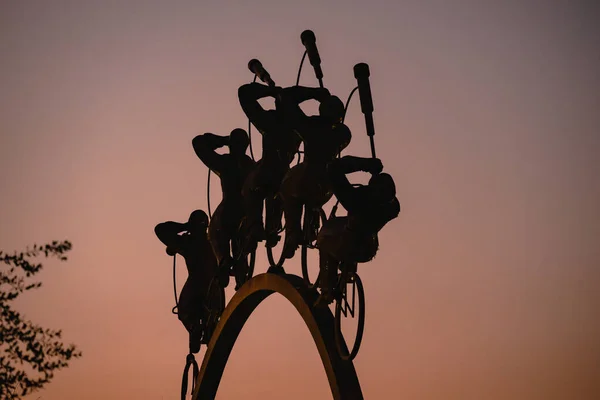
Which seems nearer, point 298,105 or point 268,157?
point 298,105

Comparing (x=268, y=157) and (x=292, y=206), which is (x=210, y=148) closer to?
(x=268, y=157)

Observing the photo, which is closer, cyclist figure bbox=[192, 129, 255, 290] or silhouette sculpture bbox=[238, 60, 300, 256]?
silhouette sculpture bbox=[238, 60, 300, 256]

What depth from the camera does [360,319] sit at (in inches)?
108

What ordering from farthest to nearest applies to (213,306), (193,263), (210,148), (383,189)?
(193,263), (213,306), (210,148), (383,189)

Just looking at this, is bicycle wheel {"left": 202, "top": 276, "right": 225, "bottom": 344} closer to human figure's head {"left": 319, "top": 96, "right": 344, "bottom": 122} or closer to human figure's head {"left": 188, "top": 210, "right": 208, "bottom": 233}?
human figure's head {"left": 188, "top": 210, "right": 208, "bottom": 233}

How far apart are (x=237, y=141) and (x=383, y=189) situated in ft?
4.19

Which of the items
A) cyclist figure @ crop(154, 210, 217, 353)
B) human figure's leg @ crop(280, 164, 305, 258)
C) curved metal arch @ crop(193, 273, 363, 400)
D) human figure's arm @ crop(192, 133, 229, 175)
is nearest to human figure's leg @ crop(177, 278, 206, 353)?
cyclist figure @ crop(154, 210, 217, 353)

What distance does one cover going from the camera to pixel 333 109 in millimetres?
2945

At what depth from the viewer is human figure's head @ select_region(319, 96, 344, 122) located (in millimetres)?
2945

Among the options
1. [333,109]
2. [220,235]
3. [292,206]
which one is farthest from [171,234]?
[333,109]

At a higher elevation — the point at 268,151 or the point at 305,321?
the point at 268,151

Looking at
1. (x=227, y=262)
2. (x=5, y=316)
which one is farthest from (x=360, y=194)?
(x=5, y=316)

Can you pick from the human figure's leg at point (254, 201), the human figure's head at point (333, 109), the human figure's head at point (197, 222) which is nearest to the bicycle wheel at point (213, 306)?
the human figure's head at point (197, 222)

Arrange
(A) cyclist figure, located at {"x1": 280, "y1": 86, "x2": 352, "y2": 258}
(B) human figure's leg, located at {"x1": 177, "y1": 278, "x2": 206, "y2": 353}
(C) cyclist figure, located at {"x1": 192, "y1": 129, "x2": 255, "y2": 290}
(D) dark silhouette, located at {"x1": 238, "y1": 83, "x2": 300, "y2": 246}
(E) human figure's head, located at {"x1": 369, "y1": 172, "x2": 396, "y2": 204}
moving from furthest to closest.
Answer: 1. (B) human figure's leg, located at {"x1": 177, "y1": 278, "x2": 206, "y2": 353}
2. (C) cyclist figure, located at {"x1": 192, "y1": 129, "x2": 255, "y2": 290}
3. (D) dark silhouette, located at {"x1": 238, "y1": 83, "x2": 300, "y2": 246}
4. (A) cyclist figure, located at {"x1": 280, "y1": 86, "x2": 352, "y2": 258}
5. (E) human figure's head, located at {"x1": 369, "y1": 172, "x2": 396, "y2": 204}
